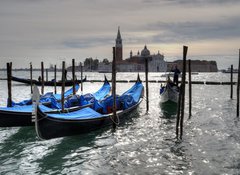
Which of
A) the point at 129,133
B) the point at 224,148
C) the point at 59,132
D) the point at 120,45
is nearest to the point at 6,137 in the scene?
the point at 59,132

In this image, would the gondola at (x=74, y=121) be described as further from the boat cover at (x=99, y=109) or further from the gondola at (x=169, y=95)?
the gondola at (x=169, y=95)

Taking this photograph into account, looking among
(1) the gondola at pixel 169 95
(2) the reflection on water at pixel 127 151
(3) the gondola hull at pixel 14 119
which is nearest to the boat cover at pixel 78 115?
(2) the reflection on water at pixel 127 151

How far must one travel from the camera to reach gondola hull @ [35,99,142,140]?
27.9 ft

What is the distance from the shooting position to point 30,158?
317 inches

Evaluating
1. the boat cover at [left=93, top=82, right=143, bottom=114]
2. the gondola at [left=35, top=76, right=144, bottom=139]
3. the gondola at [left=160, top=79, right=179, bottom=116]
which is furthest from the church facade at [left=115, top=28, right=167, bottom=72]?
the gondola at [left=35, top=76, right=144, bottom=139]

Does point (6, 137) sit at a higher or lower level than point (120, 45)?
lower

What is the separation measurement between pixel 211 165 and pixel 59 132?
4131mm

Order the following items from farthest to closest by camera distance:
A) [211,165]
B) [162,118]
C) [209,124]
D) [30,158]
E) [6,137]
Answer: [162,118], [209,124], [6,137], [30,158], [211,165]

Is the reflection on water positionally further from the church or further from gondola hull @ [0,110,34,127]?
the church

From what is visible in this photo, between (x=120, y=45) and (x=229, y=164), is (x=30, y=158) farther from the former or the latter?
(x=120, y=45)

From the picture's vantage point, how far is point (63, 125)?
9.26 metres

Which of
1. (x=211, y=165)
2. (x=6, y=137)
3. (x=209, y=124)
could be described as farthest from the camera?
(x=209, y=124)

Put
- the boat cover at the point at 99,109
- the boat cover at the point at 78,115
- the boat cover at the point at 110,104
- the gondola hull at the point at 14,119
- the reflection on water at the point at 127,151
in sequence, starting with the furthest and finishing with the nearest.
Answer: the boat cover at the point at 110,104 < the gondola hull at the point at 14,119 < the boat cover at the point at 99,109 < the boat cover at the point at 78,115 < the reflection on water at the point at 127,151

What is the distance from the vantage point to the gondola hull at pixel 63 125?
8.52m
